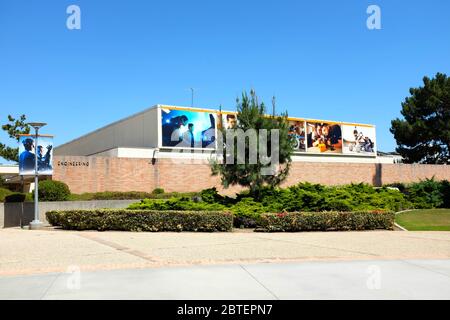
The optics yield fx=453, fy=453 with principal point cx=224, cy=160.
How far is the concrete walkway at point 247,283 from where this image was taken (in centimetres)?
623

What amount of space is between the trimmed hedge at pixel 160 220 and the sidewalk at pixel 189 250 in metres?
1.76

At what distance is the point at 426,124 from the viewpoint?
184 ft

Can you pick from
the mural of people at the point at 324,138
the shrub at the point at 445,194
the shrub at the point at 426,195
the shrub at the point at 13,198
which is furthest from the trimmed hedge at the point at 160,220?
the mural of people at the point at 324,138

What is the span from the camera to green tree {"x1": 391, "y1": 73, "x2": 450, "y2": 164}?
55062mm

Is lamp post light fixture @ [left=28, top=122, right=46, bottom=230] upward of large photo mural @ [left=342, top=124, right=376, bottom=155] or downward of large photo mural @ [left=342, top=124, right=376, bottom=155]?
downward

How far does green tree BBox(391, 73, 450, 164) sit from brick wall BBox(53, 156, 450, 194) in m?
9.07

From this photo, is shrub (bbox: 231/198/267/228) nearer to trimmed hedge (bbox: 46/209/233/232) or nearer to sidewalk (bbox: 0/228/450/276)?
trimmed hedge (bbox: 46/209/233/232)

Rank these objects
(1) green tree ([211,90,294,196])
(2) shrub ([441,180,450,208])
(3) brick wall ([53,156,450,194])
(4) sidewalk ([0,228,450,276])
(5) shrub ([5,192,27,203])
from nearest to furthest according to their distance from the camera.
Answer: (4) sidewalk ([0,228,450,276]) < (1) green tree ([211,90,294,196]) < (5) shrub ([5,192,27,203]) < (2) shrub ([441,180,450,208]) < (3) brick wall ([53,156,450,194])

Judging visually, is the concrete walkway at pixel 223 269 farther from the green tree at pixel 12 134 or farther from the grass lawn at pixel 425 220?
the green tree at pixel 12 134

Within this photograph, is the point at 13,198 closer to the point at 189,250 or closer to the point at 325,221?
the point at 189,250

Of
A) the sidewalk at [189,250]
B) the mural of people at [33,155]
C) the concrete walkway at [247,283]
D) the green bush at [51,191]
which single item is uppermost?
the mural of people at [33,155]

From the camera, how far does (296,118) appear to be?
170 feet

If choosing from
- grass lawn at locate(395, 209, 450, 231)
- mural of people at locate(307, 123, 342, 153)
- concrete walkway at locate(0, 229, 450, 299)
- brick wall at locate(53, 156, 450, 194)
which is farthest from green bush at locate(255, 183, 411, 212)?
mural of people at locate(307, 123, 342, 153)
